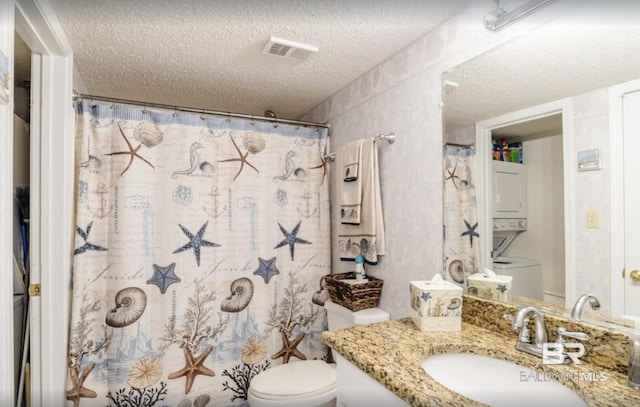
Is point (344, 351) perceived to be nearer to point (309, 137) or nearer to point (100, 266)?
point (100, 266)

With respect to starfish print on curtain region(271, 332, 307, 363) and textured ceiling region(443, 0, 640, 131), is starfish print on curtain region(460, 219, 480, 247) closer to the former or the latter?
textured ceiling region(443, 0, 640, 131)

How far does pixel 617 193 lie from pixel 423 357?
0.74 meters

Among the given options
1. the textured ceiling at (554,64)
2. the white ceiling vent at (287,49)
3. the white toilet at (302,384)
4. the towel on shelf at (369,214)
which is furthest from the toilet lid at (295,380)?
the white ceiling vent at (287,49)

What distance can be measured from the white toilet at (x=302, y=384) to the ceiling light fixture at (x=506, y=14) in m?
1.42

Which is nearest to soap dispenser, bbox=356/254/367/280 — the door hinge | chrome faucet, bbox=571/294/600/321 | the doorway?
chrome faucet, bbox=571/294/600/321

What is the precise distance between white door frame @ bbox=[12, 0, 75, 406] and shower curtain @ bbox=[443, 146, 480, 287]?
1.79 m

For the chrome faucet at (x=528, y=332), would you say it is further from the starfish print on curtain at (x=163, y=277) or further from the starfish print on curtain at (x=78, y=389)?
the starfish print on curtain at (x=78, y=389)

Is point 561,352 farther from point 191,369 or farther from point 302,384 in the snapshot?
point 191,369

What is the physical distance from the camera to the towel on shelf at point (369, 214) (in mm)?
1902

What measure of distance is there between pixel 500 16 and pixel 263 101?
1.72m

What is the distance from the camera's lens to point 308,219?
236cm

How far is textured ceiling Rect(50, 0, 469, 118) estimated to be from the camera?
4.67ft

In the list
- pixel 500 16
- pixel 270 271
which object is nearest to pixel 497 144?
pixel 500 16

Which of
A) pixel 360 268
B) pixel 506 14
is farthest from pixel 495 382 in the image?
pixel 506 14
